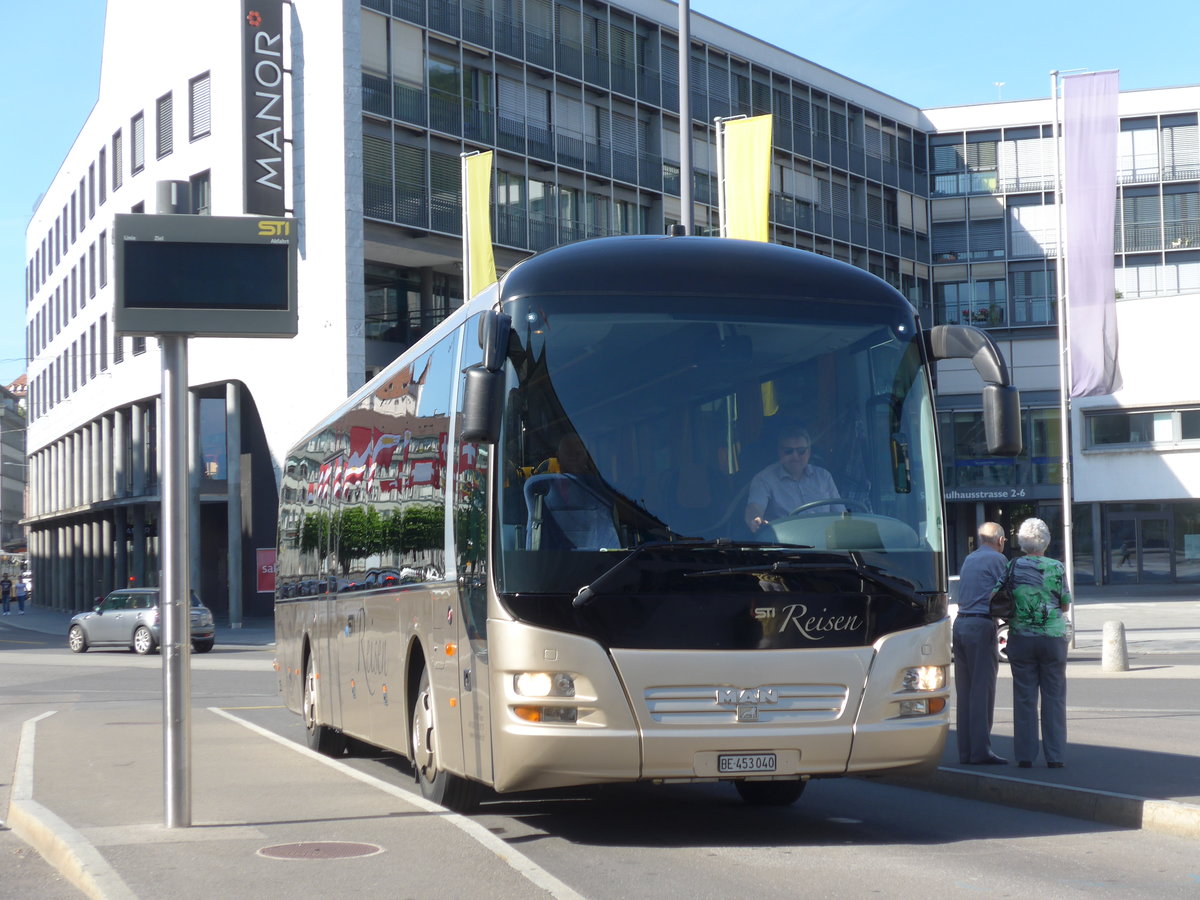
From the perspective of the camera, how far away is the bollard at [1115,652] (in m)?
22.1

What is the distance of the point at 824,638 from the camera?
8383 millimetres

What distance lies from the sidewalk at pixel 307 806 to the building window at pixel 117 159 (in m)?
41.3

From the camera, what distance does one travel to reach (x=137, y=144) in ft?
171

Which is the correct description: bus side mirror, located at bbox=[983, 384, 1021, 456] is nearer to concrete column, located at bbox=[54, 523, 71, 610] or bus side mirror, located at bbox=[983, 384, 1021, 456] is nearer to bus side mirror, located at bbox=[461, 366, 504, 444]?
bus side mirror, located at bbox=[461, 366, 504, 444]

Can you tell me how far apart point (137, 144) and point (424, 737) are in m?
45.9

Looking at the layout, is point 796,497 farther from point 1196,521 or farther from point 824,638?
point 1196,521

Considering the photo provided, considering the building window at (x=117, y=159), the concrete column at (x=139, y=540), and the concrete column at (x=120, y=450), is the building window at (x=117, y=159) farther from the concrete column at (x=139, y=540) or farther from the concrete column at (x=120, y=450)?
the concrete column at (x=139, y=540)

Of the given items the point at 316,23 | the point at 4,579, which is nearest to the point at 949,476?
the point at 316,23

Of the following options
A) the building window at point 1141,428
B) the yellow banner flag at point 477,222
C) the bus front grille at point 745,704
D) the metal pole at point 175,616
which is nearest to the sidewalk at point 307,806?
the metal pole at point 175,616

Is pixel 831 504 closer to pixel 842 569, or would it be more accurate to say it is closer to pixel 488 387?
pixel 842 569

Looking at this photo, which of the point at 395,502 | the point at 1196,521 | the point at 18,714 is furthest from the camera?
the point at 1196,521

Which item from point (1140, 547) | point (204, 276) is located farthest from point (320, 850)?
point (1140, 547)

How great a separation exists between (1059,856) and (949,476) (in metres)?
52.5

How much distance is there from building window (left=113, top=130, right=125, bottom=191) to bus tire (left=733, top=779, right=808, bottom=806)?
48.5 m
